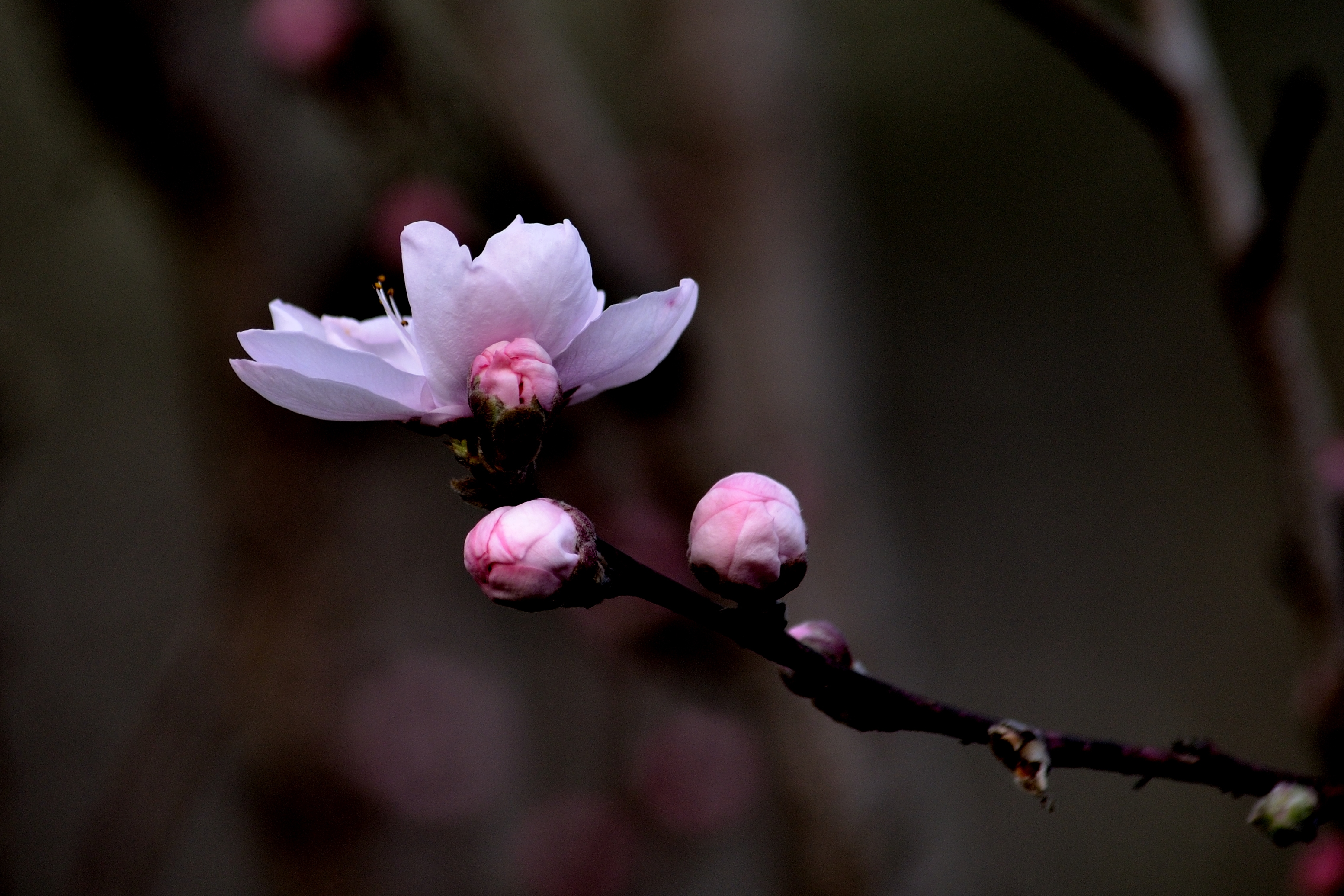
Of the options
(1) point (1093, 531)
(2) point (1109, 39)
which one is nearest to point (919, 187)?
(1) point (1093, 531)

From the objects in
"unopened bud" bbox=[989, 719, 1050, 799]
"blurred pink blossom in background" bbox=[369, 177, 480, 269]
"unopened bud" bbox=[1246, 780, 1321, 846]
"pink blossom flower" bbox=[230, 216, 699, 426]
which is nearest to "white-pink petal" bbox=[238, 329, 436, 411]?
"pink blossom flower" bbox=[230, 216, 699, 426]

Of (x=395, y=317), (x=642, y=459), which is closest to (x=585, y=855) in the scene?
(x=642, y=459)

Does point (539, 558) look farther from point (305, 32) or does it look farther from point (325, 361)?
point (305, 32)

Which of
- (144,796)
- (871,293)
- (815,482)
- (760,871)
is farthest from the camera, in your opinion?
(871,293)

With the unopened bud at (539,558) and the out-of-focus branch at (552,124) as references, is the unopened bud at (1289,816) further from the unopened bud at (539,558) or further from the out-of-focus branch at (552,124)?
the out-of-focus branch at (552,124)

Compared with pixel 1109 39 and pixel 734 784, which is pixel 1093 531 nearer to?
pixel 734 784

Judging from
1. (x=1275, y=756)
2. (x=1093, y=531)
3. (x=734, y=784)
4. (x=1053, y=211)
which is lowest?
(x=1275, y=756)

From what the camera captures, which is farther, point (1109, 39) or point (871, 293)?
point (871, 293)

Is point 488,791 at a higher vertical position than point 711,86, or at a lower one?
lower
